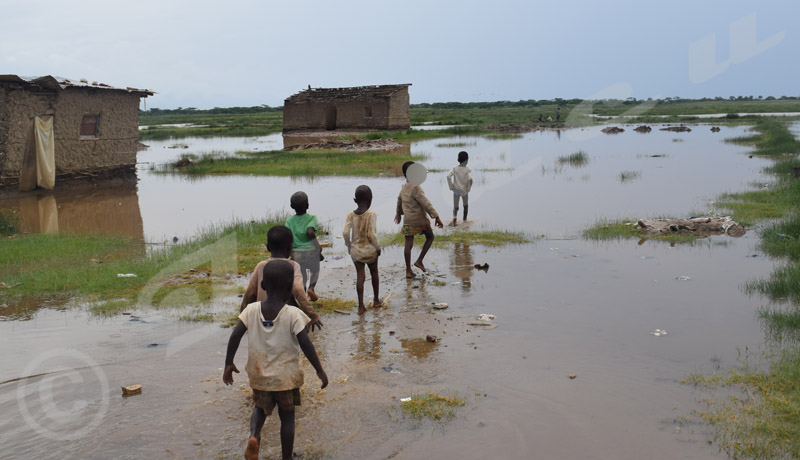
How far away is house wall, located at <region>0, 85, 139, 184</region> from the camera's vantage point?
16.7 meters

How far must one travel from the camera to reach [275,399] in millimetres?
3783

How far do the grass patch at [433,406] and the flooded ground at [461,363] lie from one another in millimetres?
85

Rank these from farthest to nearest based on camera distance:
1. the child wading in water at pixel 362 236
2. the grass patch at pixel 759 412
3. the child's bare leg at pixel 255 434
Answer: the child wading in water at pixel 362 236 → the grass patch at pixel 759 412 → the child's bare leg at pixel 255 434

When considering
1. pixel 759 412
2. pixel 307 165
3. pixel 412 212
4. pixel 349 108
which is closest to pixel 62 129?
pixel 307 165

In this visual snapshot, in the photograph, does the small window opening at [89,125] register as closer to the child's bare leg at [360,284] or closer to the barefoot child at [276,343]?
the child's bare leg at [360,284]

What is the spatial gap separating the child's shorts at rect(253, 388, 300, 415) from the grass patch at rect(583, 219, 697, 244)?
7845 millimetres

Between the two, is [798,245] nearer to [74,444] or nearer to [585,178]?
[74,444]

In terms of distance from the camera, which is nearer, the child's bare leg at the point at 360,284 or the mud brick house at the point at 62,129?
the child's bare leg at the point at 360,284

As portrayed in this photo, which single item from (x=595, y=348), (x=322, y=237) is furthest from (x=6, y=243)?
(x=595, y=348)

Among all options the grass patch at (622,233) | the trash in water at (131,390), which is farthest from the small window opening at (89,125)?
the trash in water at (131,390)

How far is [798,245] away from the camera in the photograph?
9047 mm

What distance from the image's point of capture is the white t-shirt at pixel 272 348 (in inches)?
146

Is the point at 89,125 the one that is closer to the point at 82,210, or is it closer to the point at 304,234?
the point at 82,210

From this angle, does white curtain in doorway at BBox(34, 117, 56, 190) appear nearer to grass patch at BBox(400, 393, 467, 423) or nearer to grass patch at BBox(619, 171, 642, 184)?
grass patch at BBox(619, 171, 642, 184)
